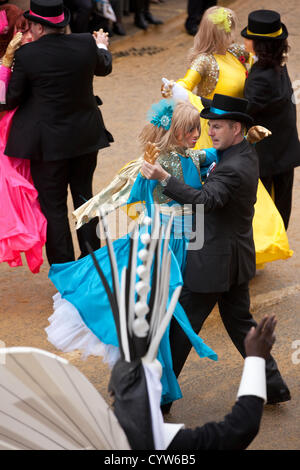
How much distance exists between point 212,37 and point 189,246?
1858 mm

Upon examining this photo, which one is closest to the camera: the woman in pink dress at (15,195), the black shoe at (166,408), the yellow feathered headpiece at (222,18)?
the black shoe at (166,408)

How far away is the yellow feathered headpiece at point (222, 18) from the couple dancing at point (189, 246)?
131cm

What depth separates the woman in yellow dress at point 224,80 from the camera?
4.70m

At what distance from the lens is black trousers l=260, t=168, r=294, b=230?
5.13 meters

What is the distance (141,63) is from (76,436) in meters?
7.73

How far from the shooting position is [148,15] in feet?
35.0

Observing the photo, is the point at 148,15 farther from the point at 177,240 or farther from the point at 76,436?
the point at 76,436

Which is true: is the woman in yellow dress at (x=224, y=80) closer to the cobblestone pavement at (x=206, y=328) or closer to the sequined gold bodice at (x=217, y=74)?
the sequined gold bodice at (x=217, y=74)

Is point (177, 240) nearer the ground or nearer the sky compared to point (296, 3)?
nearer the sky

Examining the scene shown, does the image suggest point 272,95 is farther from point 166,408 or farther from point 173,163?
point 166,408

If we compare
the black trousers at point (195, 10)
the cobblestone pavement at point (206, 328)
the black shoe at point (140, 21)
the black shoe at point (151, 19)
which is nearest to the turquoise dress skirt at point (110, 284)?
the cobblestone pavement at point (206, 328)

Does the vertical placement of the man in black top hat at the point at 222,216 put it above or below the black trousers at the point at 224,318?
above

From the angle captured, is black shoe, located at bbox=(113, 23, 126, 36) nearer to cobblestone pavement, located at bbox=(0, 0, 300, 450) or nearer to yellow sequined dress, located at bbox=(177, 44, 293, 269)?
cobblestone pavement, located at bbox=(0, 0, 300, 450)
